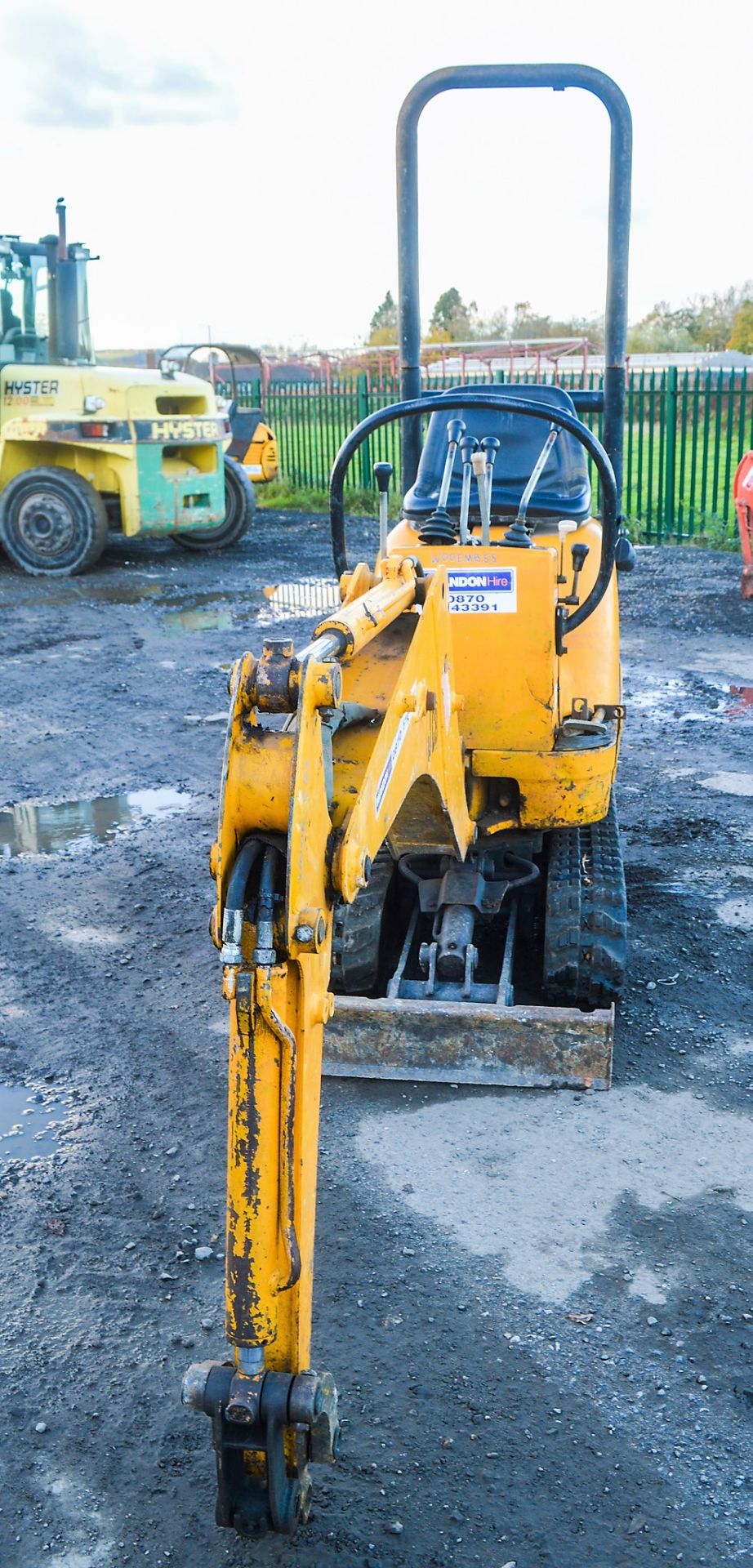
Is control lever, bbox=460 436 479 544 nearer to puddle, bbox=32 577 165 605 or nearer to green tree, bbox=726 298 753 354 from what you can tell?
puddle, bbox=32 577 165 605

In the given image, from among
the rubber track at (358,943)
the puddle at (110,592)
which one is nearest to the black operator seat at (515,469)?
the rubber track at (358,943)

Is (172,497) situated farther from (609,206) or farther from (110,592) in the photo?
(609,206)

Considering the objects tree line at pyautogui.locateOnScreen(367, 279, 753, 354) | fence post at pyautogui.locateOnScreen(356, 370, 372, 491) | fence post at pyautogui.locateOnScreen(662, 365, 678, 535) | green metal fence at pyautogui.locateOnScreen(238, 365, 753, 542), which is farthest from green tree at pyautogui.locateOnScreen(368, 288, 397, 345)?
fence post at pyautogui.locateOnScreen(662, 365, 678, 535)

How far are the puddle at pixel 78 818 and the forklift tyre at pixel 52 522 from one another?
6.76 m

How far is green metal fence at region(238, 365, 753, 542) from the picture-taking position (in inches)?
591

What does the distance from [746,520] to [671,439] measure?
14.0 ft

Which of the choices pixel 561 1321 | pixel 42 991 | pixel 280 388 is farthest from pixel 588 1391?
pixel 280 388

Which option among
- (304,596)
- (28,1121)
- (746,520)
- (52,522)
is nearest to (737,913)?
(28,1121)

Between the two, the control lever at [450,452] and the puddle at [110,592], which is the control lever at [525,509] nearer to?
the control lever at [450,452]

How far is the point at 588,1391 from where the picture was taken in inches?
115

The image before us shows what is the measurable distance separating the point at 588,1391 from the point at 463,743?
71.2 inches

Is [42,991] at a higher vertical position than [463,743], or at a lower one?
lower

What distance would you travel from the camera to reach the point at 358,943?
4.31 meters

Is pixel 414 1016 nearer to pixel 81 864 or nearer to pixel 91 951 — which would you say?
pixel 91 951
